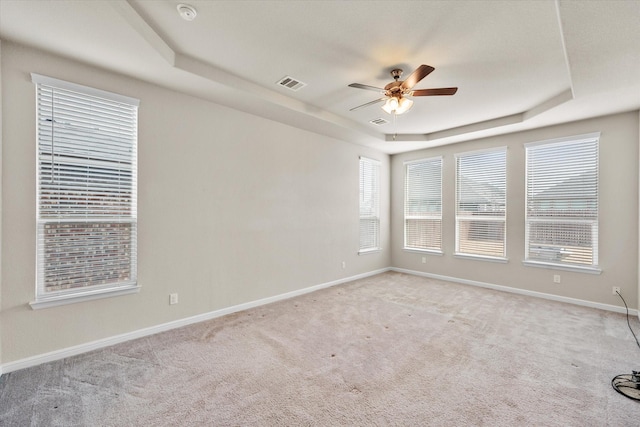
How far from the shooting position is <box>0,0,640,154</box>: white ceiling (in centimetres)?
204


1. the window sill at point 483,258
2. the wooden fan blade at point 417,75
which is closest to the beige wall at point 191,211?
the wooden fan blade at point 417,75

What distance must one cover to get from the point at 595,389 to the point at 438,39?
306 centimetres

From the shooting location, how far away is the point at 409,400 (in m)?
2.03

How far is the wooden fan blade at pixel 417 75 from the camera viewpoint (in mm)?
2436

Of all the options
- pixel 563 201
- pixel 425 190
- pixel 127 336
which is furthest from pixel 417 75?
pixel 127 336

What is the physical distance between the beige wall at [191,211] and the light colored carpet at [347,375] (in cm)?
34

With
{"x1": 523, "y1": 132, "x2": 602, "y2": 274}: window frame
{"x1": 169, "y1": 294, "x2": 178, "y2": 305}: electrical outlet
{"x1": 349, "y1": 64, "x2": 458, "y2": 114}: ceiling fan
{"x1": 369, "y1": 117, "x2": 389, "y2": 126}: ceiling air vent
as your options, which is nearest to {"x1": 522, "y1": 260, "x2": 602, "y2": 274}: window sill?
{"x1": 523, "y1": 132, "x2": 602, "y2": 274}: window frame

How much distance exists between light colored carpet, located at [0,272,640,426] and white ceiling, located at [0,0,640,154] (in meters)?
2.67

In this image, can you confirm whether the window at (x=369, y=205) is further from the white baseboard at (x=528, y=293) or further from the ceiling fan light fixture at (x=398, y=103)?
the ceiling fan light fixture at (x=398, y=103)

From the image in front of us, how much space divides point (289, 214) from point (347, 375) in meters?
2.57

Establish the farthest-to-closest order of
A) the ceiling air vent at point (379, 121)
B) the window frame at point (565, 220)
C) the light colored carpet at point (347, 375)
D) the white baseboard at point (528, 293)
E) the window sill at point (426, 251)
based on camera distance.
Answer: the window sill at point (426, 251)
the ceiling air vent at point (379, 121)
the window frame at point (565, 220)
the white baseboard at point (528, 293)
the light colored carpet at point (347, 375)

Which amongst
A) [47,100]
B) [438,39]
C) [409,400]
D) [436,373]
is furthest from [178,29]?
[436,373]

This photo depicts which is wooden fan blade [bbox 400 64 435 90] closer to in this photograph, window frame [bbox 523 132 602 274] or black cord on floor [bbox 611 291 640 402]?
black cord on floor [bbox 611 291 640 402]

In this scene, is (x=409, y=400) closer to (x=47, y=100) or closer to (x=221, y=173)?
(x=221, y=173)
